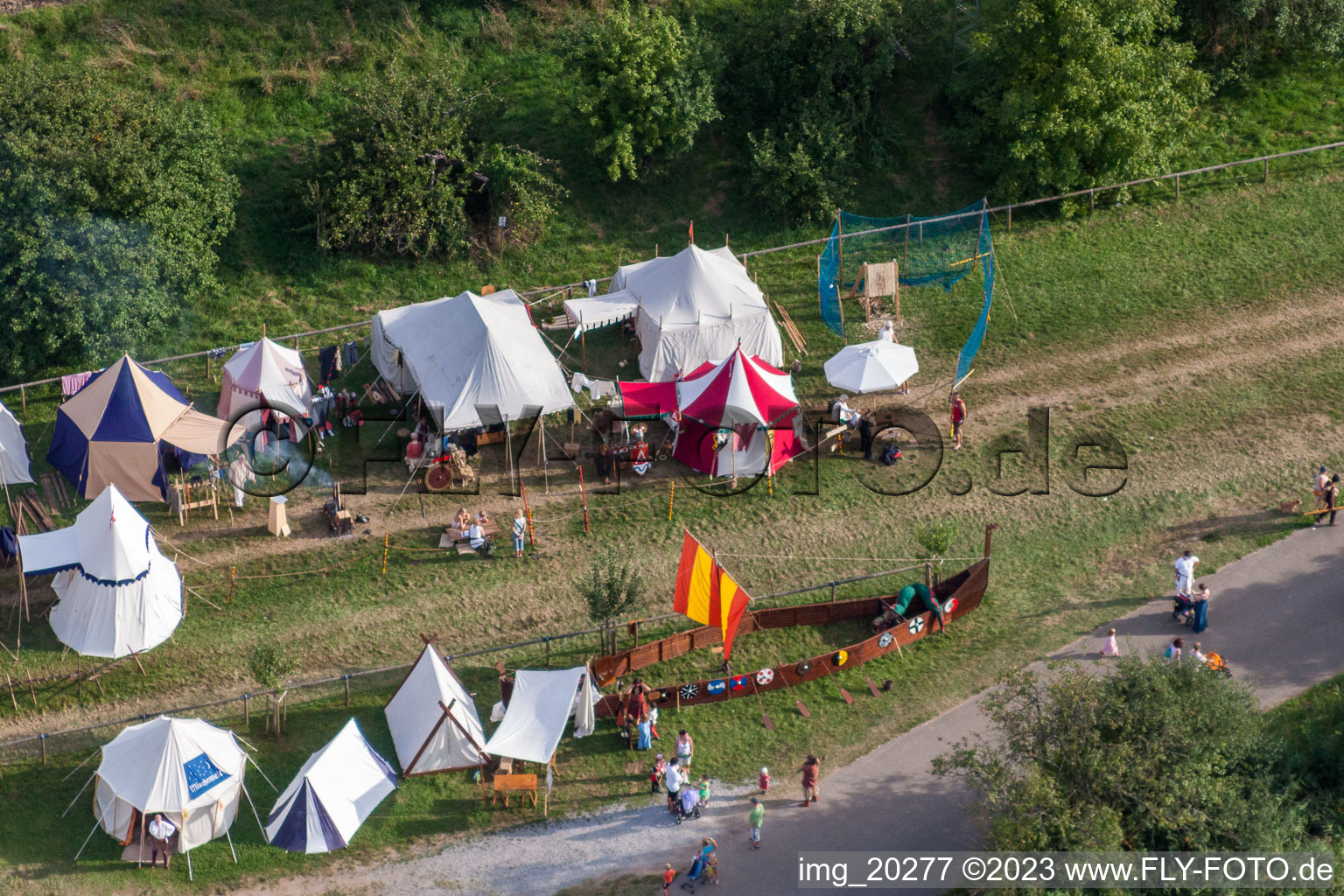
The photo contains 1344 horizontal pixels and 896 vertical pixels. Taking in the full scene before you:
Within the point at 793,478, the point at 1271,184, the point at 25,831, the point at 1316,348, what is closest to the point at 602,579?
the point at 793,478

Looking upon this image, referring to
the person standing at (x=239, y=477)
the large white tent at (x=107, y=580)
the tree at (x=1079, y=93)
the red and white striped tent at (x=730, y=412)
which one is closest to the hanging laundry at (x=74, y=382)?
the person standing at (x=239, y=477)

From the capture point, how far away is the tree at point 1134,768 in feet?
79.4

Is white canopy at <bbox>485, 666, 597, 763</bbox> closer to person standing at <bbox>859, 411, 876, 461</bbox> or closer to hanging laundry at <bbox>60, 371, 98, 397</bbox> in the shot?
person standing at <bbox>859, 411, 876, 461</bbox>

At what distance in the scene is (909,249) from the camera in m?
39.5

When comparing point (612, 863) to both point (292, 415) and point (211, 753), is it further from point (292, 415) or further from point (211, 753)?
point (292, 415)

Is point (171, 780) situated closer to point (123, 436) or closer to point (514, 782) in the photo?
point (514, 782)

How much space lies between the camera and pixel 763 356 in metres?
35.4

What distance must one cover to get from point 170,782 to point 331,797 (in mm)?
2879

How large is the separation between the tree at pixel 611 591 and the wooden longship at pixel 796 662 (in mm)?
876

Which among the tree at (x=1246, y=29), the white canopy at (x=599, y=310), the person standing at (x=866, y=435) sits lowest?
the person standing at (x=866, y=435)

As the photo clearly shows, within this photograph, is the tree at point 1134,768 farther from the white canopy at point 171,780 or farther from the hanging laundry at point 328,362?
the hanging laundry at point 328,362

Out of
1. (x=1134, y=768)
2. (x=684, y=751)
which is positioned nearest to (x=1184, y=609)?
(x=1134, y=768)

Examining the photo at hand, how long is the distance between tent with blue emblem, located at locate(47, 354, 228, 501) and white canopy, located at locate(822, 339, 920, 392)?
48.3 feet

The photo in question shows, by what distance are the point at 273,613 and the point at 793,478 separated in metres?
12.1
